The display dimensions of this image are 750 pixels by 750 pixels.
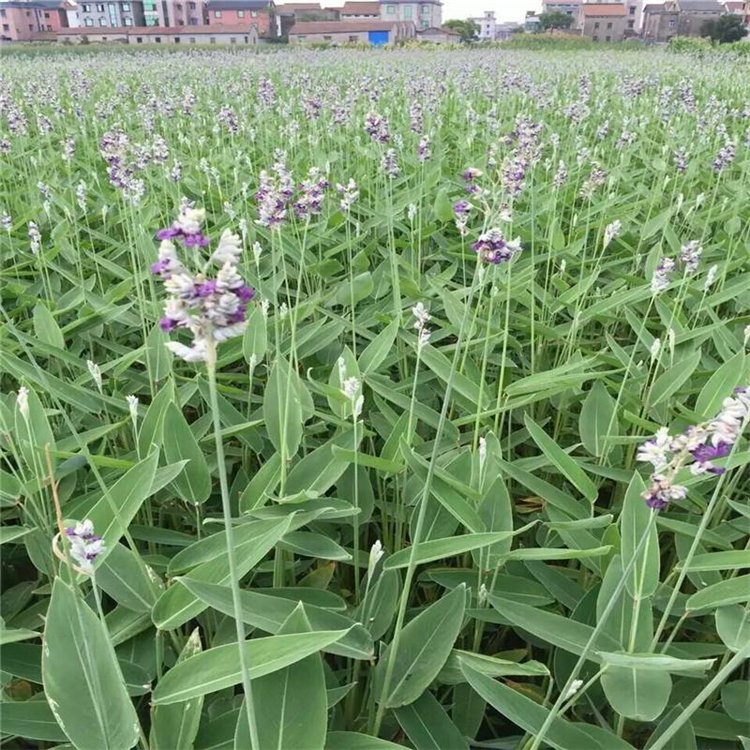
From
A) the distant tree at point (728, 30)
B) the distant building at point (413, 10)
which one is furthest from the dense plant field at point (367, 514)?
the distant building at point (413, 10)

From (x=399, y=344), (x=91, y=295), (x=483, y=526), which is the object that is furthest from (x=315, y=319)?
(x=483, y=526)

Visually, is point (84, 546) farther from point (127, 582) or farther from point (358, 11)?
point (358, 11)

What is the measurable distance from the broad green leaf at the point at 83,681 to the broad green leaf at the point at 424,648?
412 millimetres

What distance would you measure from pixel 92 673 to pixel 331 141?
476 cm

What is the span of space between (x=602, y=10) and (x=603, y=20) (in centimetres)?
125

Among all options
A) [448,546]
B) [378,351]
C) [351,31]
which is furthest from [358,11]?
[448,546]

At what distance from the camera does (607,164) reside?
15.0ft

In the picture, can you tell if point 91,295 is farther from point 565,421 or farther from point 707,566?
point 707,566

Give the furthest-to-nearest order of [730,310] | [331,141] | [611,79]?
[611,79], [331,141], [730,310]

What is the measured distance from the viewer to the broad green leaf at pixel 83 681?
880mm

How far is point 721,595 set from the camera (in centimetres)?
114

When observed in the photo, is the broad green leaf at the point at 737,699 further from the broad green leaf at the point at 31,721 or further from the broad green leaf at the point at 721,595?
the broad green leaf at the point at 31,721

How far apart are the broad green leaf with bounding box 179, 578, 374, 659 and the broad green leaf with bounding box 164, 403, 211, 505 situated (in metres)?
0.36

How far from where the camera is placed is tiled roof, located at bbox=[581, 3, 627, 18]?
75.8 m
